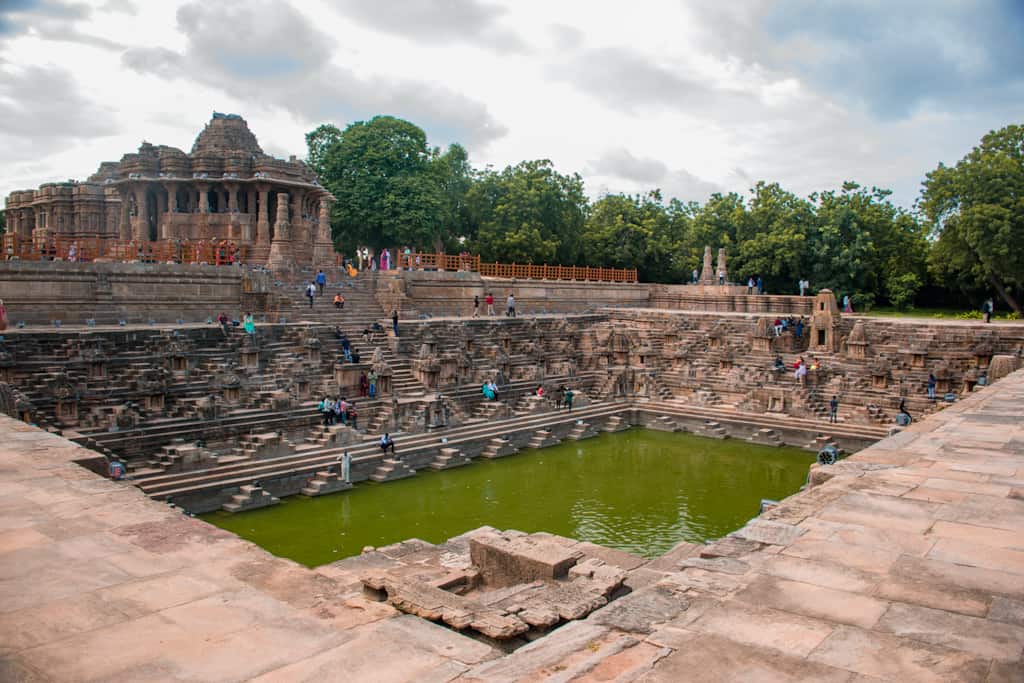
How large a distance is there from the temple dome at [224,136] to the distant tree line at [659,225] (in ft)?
22.2

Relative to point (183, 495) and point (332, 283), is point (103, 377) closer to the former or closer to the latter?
point (183, 495)

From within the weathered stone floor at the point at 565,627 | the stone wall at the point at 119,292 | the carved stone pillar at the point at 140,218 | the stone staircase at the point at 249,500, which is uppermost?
the carved stone pillar at the point at 140,218

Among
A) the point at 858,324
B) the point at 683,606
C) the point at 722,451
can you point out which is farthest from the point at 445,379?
the point at 683,606

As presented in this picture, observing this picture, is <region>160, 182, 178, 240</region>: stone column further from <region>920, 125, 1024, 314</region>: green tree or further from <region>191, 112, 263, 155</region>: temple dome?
<region>920, 125, 1024, 314</region>: green tree

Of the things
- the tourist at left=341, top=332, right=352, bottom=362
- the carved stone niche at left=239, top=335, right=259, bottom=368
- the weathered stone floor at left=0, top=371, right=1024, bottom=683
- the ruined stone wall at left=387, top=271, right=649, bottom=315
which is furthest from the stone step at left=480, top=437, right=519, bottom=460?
the weathered stone floor at left=0, top=371, right=1024, bottom=683

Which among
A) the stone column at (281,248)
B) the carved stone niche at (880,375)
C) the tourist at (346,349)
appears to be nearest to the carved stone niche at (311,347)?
the tourist at (346,349)

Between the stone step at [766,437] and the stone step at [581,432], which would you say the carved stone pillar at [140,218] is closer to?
the stone step at [581,432]

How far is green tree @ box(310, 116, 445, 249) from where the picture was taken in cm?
4244

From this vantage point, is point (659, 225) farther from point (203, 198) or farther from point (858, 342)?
point (203, 198)

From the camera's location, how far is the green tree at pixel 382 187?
42.4m

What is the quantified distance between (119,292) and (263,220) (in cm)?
1304

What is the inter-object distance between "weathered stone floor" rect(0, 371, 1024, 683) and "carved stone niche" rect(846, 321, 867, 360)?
69.0ft

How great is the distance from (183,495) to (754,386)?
20.9 meters

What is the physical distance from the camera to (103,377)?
19016 mm
